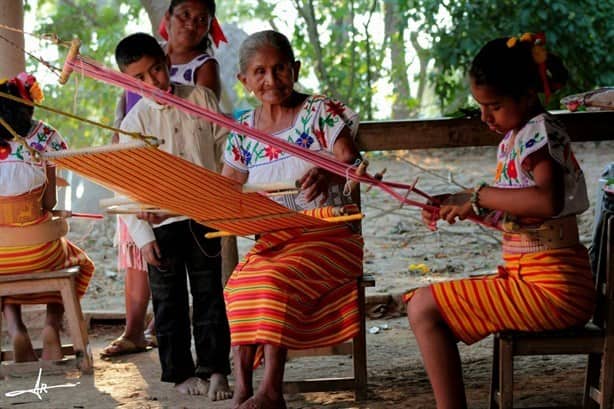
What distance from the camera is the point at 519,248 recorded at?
2.84 m

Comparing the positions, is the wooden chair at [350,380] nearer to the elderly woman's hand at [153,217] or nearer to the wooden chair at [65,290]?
the elderly woman's hand at [153,217]

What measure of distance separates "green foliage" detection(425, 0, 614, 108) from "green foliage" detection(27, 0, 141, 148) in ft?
10.8

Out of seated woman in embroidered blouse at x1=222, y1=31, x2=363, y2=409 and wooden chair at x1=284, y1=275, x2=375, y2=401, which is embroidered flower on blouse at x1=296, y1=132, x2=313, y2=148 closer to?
seated woman in embroidered blouse at x1=222, y1=31, x2=363, y2=409

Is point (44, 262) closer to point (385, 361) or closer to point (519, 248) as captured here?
point (385, 361)

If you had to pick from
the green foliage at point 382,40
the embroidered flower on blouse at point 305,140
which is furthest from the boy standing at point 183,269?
the green foliage at point 382,40

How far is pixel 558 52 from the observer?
8.48 meters

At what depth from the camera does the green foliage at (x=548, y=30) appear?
830 centimetres

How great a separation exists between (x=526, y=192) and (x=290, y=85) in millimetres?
1127

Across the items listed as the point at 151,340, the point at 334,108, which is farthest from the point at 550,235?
the point at 151,340

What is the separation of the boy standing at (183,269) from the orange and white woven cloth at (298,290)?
1.55 ft

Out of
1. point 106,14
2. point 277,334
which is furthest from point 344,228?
point 106,14

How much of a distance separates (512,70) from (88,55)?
25.2 feet

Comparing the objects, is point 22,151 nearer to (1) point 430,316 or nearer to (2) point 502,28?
(1) point 430,316

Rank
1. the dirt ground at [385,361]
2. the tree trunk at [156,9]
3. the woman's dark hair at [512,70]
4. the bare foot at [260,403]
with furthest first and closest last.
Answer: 1. the tree trunk at [156,9]
2. the dirt ground at [385,361]
3. the bare foot at [260,403]
4. the woman's dark hair at [512,70]
